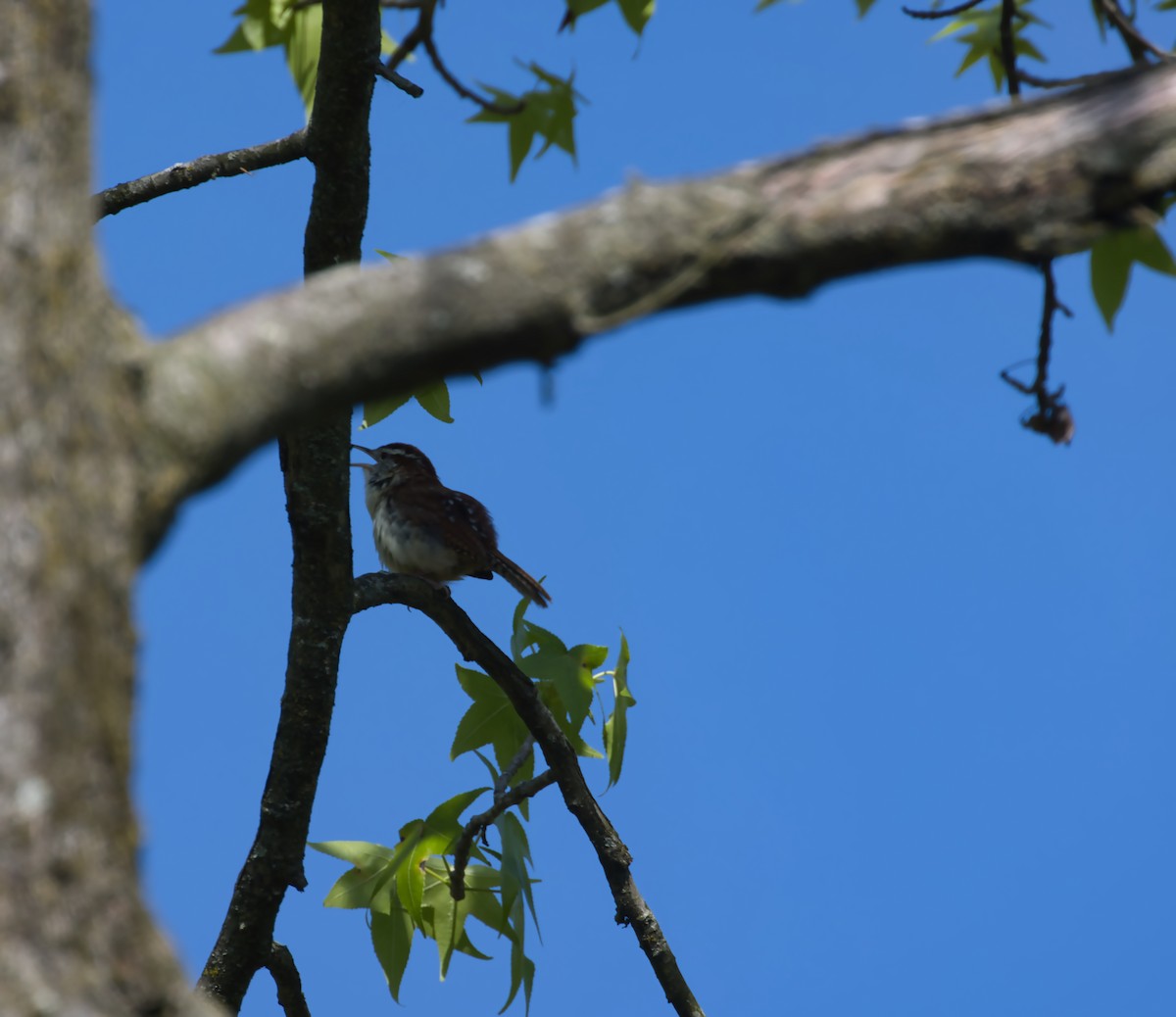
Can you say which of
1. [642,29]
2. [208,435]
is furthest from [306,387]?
[642,29]

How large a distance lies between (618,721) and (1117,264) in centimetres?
198

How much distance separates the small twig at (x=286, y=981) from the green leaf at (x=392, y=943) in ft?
1.60

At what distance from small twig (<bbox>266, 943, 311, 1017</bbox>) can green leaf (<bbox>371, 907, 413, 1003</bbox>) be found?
49 cm

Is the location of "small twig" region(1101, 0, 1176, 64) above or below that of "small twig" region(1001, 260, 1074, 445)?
above

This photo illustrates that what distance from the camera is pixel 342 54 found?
341cm

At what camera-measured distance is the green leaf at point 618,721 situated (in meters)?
3.96

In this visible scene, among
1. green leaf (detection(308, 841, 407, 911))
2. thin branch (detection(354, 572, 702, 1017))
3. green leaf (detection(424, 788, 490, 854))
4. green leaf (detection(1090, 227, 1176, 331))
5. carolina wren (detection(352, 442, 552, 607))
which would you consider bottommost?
green leaf (detection(308, 841, 407, 911))

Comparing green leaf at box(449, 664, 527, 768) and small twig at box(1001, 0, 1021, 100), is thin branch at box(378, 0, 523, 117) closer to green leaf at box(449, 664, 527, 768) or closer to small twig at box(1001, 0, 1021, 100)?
small twig at box(1001, 0, 1021, 100)

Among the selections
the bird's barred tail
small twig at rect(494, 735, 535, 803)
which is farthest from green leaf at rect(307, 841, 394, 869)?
the bird's barred tail

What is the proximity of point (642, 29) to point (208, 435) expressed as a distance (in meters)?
1.84

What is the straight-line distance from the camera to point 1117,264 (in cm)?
284

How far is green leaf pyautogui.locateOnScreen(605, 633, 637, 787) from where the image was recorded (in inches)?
156

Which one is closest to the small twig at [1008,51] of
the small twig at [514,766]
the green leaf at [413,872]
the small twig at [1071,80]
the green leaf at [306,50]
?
the small twig at [1071,80]

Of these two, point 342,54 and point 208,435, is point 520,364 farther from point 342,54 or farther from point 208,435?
point 342,54
